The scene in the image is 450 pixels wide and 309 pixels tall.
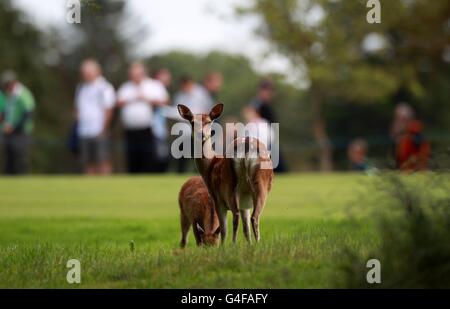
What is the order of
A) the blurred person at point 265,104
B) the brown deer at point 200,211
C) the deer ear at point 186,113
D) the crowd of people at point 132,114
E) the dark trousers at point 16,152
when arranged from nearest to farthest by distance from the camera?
the deer ear at point 186,113
the brown deer at point 200,211
the crowd of people at point 132,114
the blurred person at point 265,104
the dark trousers at point 16,152

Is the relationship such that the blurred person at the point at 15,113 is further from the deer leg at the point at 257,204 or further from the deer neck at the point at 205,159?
the deer leg at the point at 257,204

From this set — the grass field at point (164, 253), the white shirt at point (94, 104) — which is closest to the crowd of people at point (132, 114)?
the white shirt at point (94, 104)

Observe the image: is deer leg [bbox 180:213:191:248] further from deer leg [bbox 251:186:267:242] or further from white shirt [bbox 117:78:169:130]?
white shirt [bbox 117:78:169:130]

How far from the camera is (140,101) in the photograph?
89.4 feet

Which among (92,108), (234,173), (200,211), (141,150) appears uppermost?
(92,108)

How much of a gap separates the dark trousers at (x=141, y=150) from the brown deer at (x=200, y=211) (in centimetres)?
1805

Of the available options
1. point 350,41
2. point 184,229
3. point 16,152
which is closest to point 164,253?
point 184,229

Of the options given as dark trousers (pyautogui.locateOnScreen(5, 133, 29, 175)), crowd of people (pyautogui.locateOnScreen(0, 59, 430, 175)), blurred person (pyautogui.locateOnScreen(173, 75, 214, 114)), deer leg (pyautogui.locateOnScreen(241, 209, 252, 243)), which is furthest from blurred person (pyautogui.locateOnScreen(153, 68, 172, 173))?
deer leg (pyautogui.locateOnScreen(241, 209, 252, 243))

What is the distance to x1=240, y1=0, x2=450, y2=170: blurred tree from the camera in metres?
48.2

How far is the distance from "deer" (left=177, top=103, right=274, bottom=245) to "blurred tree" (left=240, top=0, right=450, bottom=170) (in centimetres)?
3475

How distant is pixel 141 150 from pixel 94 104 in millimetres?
3725

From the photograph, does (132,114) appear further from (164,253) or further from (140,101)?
(164,253)

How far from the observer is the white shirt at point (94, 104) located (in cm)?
2750
